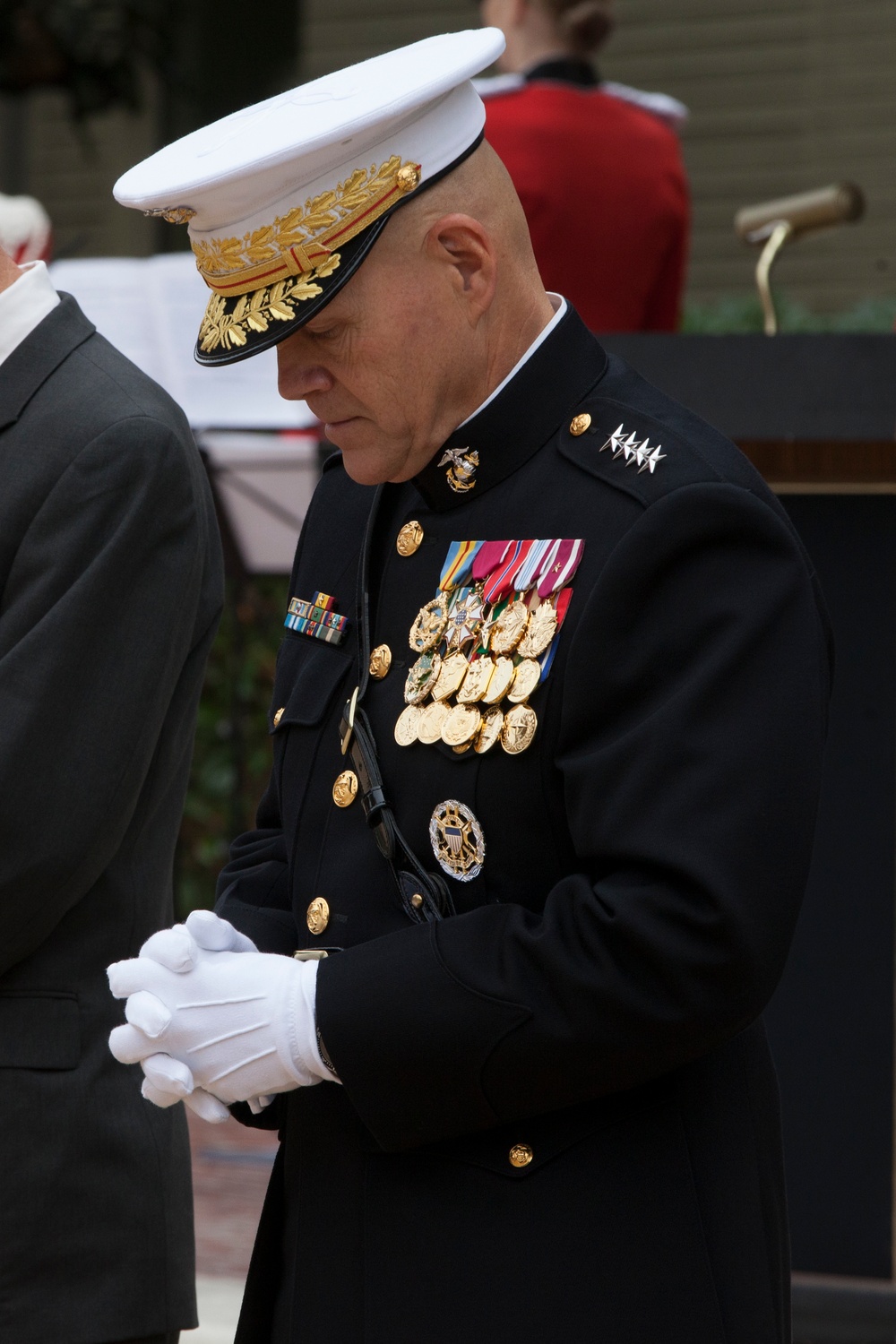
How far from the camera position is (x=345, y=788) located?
1.80 m

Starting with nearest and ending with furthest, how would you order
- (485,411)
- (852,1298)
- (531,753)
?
(531,753) → (485,411) → (852,1298)

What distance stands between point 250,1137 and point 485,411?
4060mm

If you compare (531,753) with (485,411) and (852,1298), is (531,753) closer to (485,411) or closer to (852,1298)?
(485,411)

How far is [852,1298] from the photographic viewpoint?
3.59 m

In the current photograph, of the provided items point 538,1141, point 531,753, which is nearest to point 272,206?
point 531,753

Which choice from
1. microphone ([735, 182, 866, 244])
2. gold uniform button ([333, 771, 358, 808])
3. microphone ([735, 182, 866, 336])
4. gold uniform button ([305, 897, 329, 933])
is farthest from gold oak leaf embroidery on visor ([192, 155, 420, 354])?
microphone ([735, 182, 866, 244])

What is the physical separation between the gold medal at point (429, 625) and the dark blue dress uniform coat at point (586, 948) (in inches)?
0.9

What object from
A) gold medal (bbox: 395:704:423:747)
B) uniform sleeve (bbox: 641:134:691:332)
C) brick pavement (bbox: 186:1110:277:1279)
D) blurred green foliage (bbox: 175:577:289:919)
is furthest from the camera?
blurred green foliage (bbox: 175:577:289:919)

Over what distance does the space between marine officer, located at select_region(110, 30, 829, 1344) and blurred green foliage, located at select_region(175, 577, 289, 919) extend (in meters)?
4.47

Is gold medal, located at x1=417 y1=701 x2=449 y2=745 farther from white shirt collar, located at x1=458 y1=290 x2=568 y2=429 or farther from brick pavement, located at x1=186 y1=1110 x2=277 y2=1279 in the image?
brick pavement, located at x1=186 y1=1110 x2=277 y2=1279

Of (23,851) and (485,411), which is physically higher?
(485,411)

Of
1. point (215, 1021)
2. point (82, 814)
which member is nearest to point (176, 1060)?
point (215, 1021)

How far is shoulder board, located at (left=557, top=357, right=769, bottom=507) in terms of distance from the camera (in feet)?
5.42

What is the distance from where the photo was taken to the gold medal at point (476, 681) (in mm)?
1689
